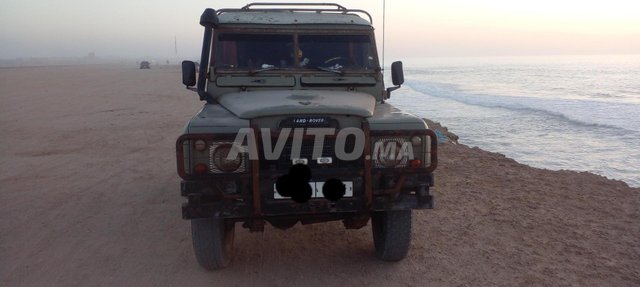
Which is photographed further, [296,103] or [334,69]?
[334,69]

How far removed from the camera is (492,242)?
5.01 m

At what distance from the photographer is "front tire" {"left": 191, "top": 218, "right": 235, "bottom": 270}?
13.4 ft

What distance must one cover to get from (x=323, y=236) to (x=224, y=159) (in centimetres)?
186

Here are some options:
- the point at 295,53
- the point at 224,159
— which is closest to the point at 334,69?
the point at 295,53

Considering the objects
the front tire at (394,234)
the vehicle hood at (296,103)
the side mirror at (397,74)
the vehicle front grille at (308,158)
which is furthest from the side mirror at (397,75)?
the vehicle front grille at (308,158)

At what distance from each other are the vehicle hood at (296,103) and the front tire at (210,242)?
888 millimetres

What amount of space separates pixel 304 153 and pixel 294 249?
1409mm

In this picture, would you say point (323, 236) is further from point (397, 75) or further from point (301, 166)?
point (397, 75)

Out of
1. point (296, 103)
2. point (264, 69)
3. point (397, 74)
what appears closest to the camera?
point (296, 103)

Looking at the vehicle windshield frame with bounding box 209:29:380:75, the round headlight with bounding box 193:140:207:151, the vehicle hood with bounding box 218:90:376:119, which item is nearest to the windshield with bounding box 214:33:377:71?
the vehicle windshield frame with bounding box 209:29:380:75

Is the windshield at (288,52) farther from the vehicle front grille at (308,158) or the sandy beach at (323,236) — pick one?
the sandy beach at (323,236)

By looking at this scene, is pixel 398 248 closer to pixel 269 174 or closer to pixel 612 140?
pixel 269 174

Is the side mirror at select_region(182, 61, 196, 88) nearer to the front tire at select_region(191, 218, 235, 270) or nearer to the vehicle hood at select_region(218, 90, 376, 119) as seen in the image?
the vehicle hood at select_region(218, 90, 376, 119)

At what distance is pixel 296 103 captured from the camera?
401 centimetres
